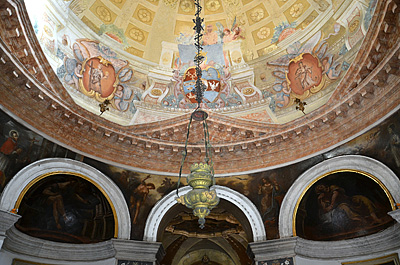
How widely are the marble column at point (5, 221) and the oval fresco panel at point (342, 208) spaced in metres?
9.52

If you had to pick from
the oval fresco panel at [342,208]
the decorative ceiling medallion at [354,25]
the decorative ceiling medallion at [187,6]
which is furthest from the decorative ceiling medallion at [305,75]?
the decorative ceiling medallion at [187,6]

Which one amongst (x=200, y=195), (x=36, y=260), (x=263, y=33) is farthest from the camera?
(x=263, y=33)

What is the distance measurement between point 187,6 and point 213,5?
4.60 ft

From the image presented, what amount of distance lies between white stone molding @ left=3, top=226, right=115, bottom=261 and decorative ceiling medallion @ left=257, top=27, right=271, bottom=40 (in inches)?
481

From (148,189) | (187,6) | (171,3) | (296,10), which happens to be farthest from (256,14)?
(148,189)

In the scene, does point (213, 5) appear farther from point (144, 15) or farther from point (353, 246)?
point (353, 246)

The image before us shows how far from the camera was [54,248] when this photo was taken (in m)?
11.7

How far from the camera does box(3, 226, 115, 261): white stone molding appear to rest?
34.6ft

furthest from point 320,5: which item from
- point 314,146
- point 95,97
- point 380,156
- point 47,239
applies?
point 47,239

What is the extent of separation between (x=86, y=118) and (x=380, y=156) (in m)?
10.3

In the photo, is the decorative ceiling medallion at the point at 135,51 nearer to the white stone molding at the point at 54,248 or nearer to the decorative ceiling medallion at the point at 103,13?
the decorative ceiling medallion at the point at 103,13

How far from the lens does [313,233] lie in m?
12.7

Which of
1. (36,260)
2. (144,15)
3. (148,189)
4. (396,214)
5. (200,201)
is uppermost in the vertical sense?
(144,15)

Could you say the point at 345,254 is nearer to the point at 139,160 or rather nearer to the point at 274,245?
the point at 274,245
